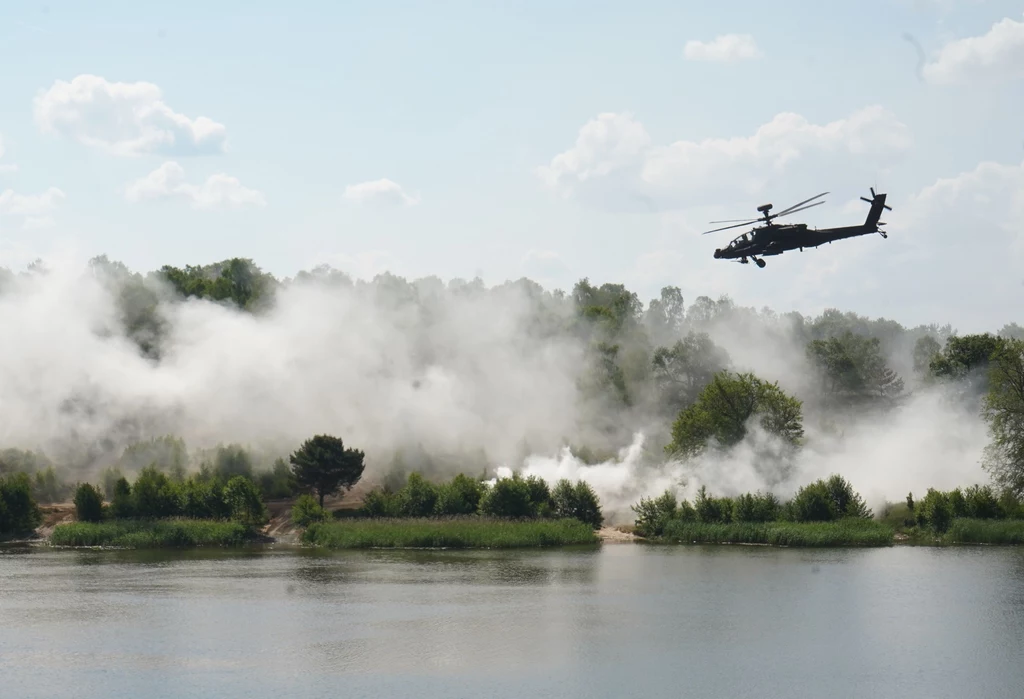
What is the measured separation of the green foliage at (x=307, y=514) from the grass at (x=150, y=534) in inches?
134

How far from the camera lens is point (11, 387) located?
3760 inches

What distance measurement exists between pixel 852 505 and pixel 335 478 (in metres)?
30.8

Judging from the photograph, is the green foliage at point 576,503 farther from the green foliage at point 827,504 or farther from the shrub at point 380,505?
the green foliage at point 827,504

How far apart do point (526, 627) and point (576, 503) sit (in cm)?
3164

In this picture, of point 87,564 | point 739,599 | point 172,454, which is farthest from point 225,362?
point 739,599

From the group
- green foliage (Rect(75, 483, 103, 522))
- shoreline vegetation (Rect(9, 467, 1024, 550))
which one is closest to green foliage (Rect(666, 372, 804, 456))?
shoreline vegetation (Rect(9, 467, 1024, 550))

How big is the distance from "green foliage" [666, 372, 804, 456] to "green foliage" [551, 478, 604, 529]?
334 inches

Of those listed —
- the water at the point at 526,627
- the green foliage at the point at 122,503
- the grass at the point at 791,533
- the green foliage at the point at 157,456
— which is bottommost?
the water at the point at 526,627

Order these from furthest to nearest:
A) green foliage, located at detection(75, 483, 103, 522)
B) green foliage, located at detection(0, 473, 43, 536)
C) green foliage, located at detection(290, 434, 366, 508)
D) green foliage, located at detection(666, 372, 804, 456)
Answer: green foliage, located at detection(666, 372, 804, 456)
green foliage, located at detection(290, 434, 366, 508)
green foliage, located at detection(0, 473, 43, 536)
green foliage, located at detection(75, 483, 103, 522)

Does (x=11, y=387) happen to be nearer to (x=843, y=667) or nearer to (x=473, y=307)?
(x=473, y=307)

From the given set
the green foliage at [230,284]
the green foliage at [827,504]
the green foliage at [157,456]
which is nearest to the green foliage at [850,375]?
the green foliage at [230,284]

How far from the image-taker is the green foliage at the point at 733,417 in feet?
266

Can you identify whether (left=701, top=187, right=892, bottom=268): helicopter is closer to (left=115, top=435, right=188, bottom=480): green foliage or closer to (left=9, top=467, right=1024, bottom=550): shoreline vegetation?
(left=9, top=467, right=1024, bottom=550): shoreline vegetation

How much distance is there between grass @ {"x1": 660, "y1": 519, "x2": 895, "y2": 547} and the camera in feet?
223
